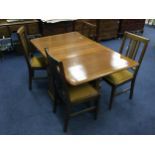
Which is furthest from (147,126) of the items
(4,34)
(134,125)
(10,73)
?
(4,34)

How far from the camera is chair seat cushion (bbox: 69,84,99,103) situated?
1788 mm

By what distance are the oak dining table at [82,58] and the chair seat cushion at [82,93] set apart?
0.90 ft

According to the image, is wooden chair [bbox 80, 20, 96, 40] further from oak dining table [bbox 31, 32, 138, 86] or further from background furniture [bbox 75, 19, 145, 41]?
oak dining table [bbox 31, 32, 138, 86]

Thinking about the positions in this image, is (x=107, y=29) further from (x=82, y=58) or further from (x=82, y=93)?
(x=82, y=93)

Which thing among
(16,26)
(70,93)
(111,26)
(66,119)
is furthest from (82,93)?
(111,26)

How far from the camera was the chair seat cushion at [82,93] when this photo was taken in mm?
1788

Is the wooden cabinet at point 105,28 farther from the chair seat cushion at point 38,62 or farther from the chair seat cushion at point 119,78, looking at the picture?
the chair seat cushion at point 119,78

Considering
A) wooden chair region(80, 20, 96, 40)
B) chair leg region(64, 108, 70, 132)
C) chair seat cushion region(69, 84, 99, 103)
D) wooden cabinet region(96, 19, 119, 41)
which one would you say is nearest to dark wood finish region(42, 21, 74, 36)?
→ wooden chair region(80, 20, 96, 40)

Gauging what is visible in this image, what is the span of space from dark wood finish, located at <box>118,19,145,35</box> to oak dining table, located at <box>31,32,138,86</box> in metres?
2.41

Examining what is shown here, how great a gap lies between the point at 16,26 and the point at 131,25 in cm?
300

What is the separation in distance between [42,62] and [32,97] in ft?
1.72

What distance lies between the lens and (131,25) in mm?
4648

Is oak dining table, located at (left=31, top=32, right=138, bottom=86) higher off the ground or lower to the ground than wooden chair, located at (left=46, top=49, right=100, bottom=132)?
higher

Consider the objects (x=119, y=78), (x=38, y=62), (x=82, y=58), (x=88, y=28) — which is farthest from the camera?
(x=88, y=28)
